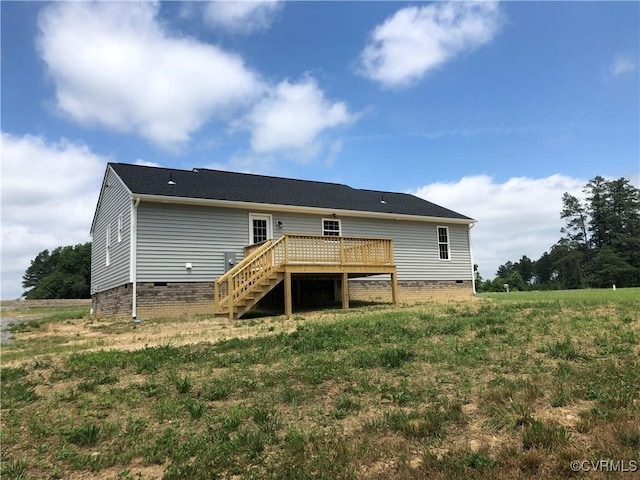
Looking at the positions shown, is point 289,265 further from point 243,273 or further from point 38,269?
point 38,269

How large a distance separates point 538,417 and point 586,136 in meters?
16.2

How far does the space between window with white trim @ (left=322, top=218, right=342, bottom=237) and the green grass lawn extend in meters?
10.7

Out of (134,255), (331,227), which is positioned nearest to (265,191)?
(331,227)

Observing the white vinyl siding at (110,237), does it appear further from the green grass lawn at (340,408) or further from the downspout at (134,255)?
the green grass lawn at (340,408)

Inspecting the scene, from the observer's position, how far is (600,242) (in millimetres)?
60844

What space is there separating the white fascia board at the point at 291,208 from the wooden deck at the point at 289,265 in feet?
9.01

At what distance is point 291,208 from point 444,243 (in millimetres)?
7661

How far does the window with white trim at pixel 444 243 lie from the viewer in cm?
2083

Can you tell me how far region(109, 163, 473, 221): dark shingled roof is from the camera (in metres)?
15.8

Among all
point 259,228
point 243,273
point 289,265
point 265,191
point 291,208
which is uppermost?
point 265,191

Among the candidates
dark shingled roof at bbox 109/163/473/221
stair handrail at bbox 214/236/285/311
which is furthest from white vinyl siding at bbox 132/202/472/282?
stair handrail at bbox 214/236/285/311

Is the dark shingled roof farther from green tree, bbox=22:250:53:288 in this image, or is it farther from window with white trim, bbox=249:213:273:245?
green tree, bbox=22:250:53:288

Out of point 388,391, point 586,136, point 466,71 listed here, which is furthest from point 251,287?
point 586,136

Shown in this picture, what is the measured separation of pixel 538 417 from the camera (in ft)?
13.1
